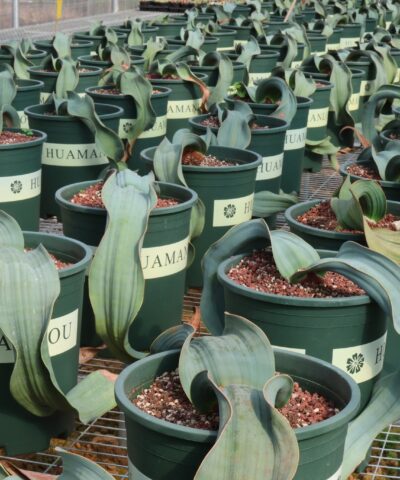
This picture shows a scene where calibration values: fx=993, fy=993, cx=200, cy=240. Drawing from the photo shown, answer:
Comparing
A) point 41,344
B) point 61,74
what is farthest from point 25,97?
point 41,344

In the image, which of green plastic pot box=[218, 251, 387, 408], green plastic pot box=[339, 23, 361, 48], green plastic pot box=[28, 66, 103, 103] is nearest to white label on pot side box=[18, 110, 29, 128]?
green plastic pot box=[28, 66, 103, 103]

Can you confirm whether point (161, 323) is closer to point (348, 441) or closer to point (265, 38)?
point (348, 441)

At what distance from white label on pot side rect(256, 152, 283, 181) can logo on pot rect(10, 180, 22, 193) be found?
720mm

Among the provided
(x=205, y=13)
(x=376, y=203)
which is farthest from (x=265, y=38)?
(x=376, y=203)

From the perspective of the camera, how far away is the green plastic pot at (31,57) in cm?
371

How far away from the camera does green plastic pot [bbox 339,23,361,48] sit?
5.66 meters

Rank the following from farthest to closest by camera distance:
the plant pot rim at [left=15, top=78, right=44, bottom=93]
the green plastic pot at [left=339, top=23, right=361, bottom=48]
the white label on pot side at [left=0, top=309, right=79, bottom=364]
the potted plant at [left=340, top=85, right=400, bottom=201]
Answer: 1. the green plastic pot at [left=339, top=23, right=361, bottom=48]
2. the plant pot rim at [left=15, top=78, right=44, bottom=93]
3. the potted plant at [left=340, top=85, right=400, bottom=201]
4. the white label on pot side at [left=0, top=309, right=79, bottom=364]

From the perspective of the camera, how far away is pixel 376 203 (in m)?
1.84

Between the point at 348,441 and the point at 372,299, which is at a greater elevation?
the point at 372,299

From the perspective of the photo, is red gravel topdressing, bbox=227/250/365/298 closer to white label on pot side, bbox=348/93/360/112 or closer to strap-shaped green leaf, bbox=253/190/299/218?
strap-shaped green leaf, bbox=253/190/299/218

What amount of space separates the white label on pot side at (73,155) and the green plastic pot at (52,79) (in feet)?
2.13

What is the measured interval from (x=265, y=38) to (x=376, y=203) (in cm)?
305

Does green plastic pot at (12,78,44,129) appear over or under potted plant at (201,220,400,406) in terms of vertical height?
under

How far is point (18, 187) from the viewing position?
2.44 metres
